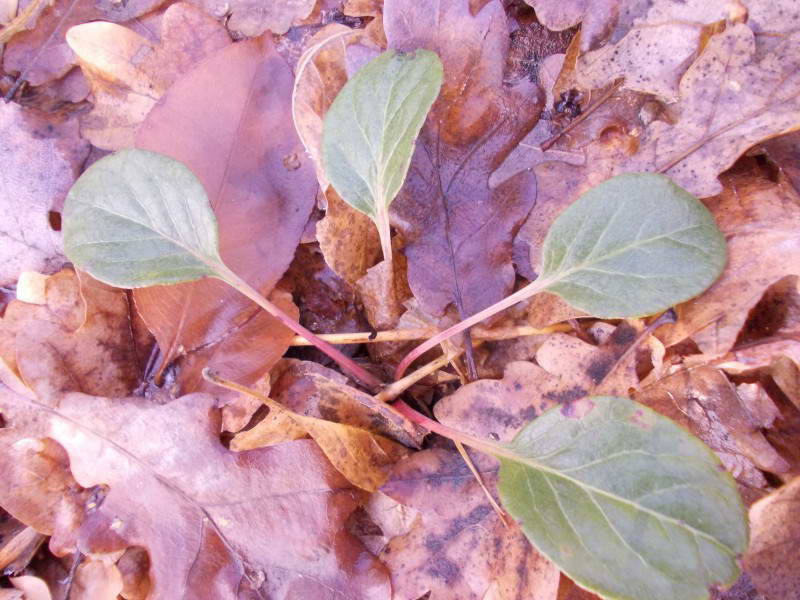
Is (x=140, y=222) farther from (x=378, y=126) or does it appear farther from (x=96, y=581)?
(x=96, y=581)

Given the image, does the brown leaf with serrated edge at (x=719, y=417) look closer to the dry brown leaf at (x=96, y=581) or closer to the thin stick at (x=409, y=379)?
the thin stick at (x=409, y=379)

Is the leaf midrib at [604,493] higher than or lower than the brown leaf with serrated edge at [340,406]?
higher

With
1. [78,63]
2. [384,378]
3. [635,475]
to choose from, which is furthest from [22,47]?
[635,475]

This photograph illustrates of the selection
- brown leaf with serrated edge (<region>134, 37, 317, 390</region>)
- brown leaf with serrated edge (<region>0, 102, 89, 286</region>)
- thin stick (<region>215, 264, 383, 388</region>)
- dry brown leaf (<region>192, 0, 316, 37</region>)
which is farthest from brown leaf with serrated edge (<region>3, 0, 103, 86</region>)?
thin stick (<region>215, 264, 383, 388</region>)

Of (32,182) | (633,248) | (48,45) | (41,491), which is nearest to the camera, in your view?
(633,248)

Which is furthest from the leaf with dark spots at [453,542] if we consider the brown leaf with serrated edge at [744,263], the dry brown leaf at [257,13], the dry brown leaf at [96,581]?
the dry brown leaf at [257,13]

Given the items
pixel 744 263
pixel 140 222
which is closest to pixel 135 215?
pixel 140 222
